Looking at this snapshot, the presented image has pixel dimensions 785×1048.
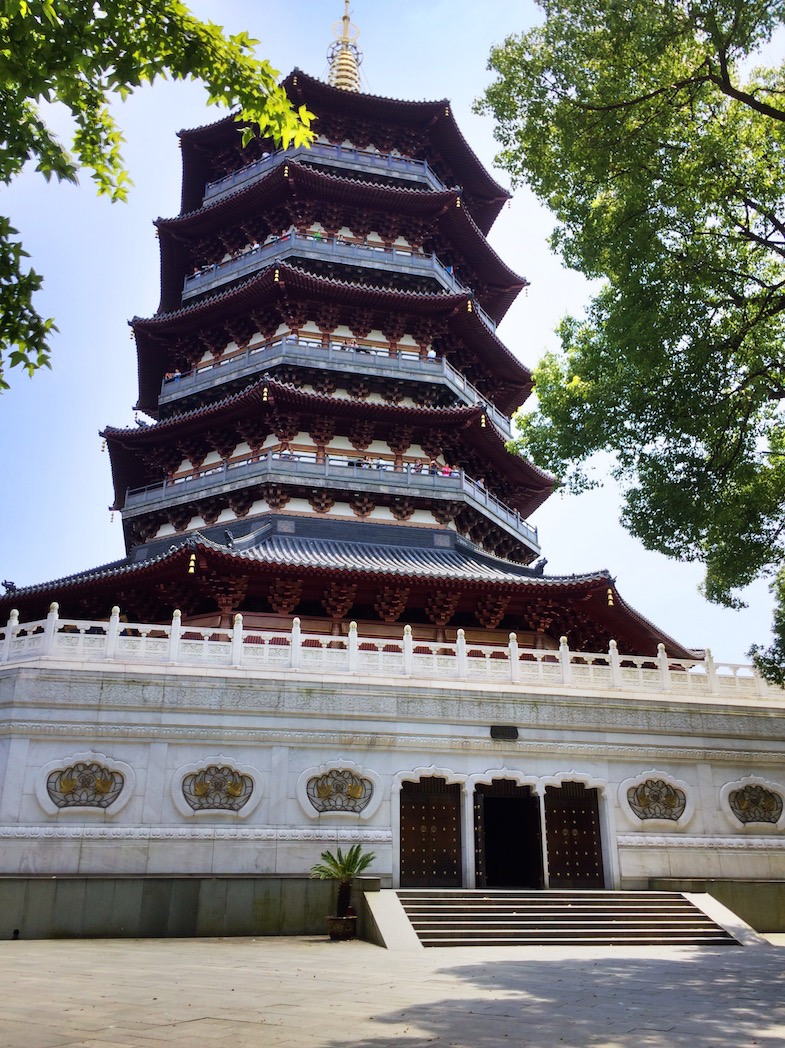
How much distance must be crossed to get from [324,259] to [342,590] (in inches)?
430

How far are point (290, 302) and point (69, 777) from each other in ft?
49.2

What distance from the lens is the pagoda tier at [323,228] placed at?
24656 millimetres

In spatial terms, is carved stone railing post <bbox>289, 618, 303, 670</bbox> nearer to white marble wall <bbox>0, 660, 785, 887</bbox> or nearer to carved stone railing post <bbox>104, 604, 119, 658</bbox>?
white marble wall <bbox>0, 660, 785, 887</bbox>

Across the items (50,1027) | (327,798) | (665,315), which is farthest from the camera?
(327,798)

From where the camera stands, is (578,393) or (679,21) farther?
(578,393)

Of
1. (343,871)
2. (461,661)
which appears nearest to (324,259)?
(461,661)

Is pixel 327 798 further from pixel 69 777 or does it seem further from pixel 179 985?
pixel 179 985

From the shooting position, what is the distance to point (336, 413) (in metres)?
22.0

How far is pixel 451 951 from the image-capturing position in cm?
1053

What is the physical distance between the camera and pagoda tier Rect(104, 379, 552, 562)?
21.2 m

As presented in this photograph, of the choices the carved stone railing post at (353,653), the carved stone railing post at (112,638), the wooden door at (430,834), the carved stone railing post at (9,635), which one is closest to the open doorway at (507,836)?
the wooden door at (430,834)

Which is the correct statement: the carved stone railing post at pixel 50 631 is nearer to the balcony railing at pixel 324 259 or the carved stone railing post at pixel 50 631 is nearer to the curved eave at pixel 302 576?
the curved eave at pixel 302 576

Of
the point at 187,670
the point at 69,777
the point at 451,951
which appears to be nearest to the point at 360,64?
the point at 187,670

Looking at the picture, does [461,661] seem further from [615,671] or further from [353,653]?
[615,671]
